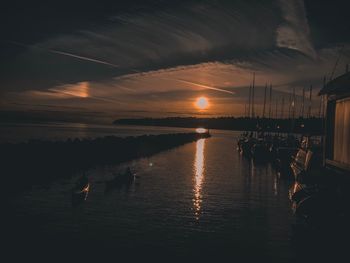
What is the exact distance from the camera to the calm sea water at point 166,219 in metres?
16.3

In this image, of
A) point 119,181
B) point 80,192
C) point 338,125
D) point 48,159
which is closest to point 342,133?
point 338,125

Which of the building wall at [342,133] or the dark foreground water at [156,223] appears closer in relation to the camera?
the dark foreground water at [156,223]

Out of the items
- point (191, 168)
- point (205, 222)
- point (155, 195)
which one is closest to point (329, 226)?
point (205, 222)

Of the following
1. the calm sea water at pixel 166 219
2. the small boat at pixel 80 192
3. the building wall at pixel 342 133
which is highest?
the building wall at pixel 342 133

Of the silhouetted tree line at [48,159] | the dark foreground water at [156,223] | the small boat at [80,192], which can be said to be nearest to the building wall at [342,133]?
the dark foreground water at [156,223]

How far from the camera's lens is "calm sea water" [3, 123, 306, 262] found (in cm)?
1628

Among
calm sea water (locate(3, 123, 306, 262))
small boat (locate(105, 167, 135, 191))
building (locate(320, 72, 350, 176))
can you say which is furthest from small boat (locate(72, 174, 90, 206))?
building (locate(320, 72, 350, 176))

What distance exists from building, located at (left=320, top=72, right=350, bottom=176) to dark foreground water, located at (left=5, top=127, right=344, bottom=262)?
3.99 meters

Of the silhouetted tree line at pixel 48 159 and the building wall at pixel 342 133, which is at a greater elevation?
the building wall at pixel 342 133

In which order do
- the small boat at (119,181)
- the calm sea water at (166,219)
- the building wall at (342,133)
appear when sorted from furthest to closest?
the small boat at (119,181) < the building wall at (342,133) < the calm sea water at (166,219)

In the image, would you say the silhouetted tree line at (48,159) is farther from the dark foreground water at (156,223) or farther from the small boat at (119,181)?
the small boat at (119,181)

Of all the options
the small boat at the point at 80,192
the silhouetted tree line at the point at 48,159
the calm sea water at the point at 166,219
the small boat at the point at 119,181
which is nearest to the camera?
the calm sea water at the point at 166,219

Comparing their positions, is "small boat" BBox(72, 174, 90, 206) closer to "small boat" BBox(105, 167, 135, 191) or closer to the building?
"small boat" BBox(105, 167, 135, 191)

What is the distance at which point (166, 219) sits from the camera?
21.2 meters
